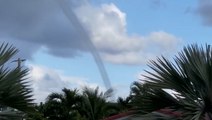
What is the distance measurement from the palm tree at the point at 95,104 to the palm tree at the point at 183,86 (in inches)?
729

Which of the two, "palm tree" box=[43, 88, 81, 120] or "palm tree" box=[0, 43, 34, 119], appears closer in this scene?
"palm tree" box=[0, 43, 34, 119]

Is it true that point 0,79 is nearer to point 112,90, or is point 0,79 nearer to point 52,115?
point 112,90

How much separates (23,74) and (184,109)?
3229 mm

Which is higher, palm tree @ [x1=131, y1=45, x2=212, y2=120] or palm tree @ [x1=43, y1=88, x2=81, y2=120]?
palm tree @ [x1=43, y1=88, x2=81, y2=120]

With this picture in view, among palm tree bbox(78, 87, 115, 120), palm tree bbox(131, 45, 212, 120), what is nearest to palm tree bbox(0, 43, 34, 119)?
palm tree bbox(131, 45, 212, 120)

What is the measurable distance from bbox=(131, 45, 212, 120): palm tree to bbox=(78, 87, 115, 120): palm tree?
18.5m

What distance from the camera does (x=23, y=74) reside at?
403 inches

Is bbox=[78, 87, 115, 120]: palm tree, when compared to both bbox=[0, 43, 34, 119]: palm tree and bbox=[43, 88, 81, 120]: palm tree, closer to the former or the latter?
bbox=[43, 88, 81, 120]: palm tree

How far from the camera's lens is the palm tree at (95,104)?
98.5 feet

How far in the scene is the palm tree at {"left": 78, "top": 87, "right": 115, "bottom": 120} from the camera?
30016 mm

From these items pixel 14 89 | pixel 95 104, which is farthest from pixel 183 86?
pixel 95 104

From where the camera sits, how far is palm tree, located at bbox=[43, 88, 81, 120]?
31750mm

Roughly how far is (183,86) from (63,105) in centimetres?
2162

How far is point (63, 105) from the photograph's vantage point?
31922mm
